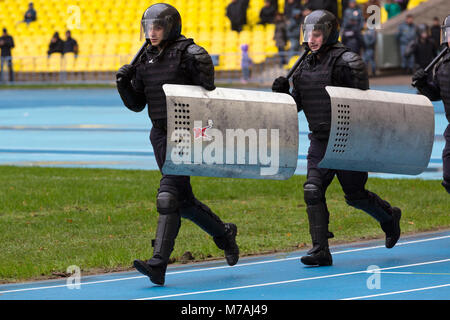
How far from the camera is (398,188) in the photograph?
13117 mm

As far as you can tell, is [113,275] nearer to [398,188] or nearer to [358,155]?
[358,155]

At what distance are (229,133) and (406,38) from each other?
21.4 meters

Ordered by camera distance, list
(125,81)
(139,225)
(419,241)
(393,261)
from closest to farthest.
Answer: (125,81)
(393,261)
(419,241)
(139,225)

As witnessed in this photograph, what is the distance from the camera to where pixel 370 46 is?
27.8 meters

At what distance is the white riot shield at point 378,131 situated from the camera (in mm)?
7742

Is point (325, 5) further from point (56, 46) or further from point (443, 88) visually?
point (443, 88)

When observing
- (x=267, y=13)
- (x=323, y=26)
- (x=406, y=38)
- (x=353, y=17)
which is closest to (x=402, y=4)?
(x=406, y=38)

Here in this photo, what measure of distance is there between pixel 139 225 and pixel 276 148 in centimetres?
353

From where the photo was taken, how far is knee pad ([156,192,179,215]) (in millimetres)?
7340

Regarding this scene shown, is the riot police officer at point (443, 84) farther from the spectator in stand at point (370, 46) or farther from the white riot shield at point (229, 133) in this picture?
the spectator in stand at point (370, 46)

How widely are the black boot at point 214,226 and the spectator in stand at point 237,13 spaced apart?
82.6ft

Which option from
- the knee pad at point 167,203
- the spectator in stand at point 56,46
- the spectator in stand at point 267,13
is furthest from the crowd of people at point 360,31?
the knee pad at point 167,203

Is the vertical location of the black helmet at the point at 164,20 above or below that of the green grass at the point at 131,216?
above
